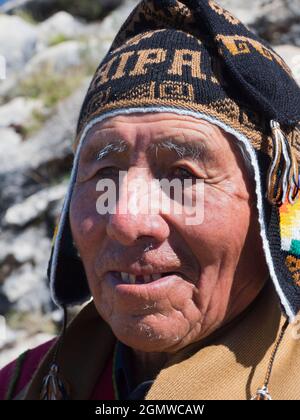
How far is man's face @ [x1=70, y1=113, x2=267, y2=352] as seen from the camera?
1.68 meters

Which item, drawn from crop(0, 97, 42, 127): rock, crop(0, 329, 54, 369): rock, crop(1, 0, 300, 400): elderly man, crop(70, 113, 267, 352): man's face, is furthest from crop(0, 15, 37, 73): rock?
crop(70, 113, 267, 352): man's face

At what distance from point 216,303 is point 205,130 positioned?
0.54 metres

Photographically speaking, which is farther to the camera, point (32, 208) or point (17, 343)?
point (32, 208)

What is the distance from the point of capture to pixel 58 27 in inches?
496

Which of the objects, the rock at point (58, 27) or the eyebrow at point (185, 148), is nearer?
the eyebrow at point (185, 148)

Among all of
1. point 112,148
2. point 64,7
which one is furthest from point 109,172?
point 64,7

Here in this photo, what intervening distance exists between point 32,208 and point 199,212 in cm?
408

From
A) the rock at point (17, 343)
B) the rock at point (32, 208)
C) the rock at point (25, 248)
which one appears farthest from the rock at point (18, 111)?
the rock at point (17, 343)

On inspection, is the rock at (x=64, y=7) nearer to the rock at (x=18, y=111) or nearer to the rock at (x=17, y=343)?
the rock at (x=18, y=111)

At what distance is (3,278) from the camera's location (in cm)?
536

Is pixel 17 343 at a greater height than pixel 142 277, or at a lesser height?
lesser

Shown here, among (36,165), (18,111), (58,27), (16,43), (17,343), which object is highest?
(58,27)

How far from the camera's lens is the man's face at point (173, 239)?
168 cm

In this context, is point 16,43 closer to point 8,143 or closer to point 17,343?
point 8,143
